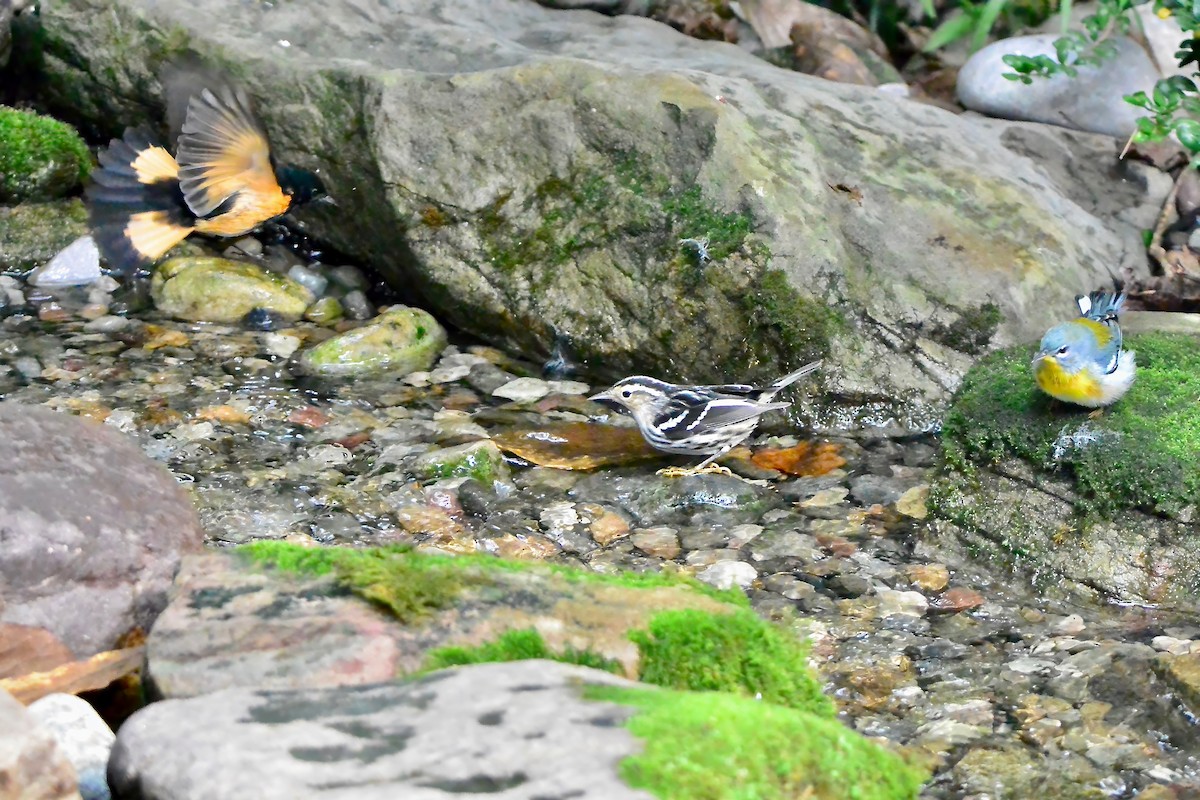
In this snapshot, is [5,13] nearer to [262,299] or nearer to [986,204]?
[262,299]

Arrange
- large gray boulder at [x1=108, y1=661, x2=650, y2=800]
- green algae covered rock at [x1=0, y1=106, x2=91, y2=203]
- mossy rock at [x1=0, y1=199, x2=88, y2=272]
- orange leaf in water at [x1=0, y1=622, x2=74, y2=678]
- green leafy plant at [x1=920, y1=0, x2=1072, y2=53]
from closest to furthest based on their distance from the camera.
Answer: large gray boulder at [x1=108, y1=661, x2=650, y2=800] → orange leaf in water at [x1=0, y1=622, x2=74, y2=678] → mossy rock at [x1=0, y1=199, x2=88, y2=272] → green algae covered rock at [x1=0, y1=106, x2=91, y2=203] → green leafy plant at [x1=920, y1=0, x2=1072, y2=53]

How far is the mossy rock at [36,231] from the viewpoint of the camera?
755 centimetres

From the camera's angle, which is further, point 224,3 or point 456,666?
point 224,3

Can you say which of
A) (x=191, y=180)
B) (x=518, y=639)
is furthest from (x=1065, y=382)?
(x=191, y=180)

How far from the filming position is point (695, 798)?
2328 mm

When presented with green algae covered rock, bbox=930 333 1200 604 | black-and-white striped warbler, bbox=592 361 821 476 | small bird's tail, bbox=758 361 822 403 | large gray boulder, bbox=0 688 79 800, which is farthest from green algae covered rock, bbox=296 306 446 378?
large gray boulder, bbox=0 688 79 800

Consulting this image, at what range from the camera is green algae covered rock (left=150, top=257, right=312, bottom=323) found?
7070 millimetres

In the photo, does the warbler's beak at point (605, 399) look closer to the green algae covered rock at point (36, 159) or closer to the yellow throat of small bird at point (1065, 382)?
the yellow throat of small bird at point (1065, 382)

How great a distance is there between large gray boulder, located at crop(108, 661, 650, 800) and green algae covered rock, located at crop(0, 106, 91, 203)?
19.7ft

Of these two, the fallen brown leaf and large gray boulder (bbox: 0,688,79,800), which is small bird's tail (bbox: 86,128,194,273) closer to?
the fallen brown leaf

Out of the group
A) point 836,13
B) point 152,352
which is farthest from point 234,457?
point 836,13

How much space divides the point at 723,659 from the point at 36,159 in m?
6.34

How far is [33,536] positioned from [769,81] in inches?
203

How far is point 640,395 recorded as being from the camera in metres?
5.84
